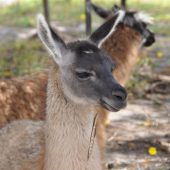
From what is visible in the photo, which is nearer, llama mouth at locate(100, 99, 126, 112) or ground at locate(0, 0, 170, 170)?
llama mouth at locate(100, 99, 126, 112)

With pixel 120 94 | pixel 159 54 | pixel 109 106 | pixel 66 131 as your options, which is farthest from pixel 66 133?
pixel 159 54

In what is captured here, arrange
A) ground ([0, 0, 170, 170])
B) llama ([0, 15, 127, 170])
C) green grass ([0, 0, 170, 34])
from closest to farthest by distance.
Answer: llama ([0, 15, 127, 170]), ground ([0, 0, 170, 170]), green grass ([0, 0, 170, 34])

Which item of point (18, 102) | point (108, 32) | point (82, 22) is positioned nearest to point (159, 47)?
point (82, 22)

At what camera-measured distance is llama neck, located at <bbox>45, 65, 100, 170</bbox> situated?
4.01m

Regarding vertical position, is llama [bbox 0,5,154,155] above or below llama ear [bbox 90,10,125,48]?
below

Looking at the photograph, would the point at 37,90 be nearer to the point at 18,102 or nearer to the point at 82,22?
the point at 18,102

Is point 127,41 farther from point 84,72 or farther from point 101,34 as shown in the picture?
point 84,72

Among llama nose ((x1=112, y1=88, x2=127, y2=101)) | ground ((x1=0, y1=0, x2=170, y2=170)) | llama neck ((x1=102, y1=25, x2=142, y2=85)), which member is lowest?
ground ((x1=0, y1=0, x2=170, y2=170))

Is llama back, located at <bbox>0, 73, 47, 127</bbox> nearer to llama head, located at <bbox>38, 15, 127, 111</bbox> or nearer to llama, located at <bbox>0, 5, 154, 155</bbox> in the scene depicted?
llama, located at <bbox>0, 5, 154, 155</bbox>

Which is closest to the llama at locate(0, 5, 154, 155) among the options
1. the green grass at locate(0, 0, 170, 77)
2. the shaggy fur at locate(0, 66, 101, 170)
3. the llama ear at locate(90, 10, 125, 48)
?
the llama ear at locate(90, 10, 125, 48)

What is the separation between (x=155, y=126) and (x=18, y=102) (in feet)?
6.57

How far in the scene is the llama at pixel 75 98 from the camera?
3850 millimetres

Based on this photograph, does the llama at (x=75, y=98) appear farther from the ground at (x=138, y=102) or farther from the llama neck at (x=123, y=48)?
the llama neck at (x=123, y=48)

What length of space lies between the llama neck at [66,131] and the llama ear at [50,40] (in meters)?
0.15
